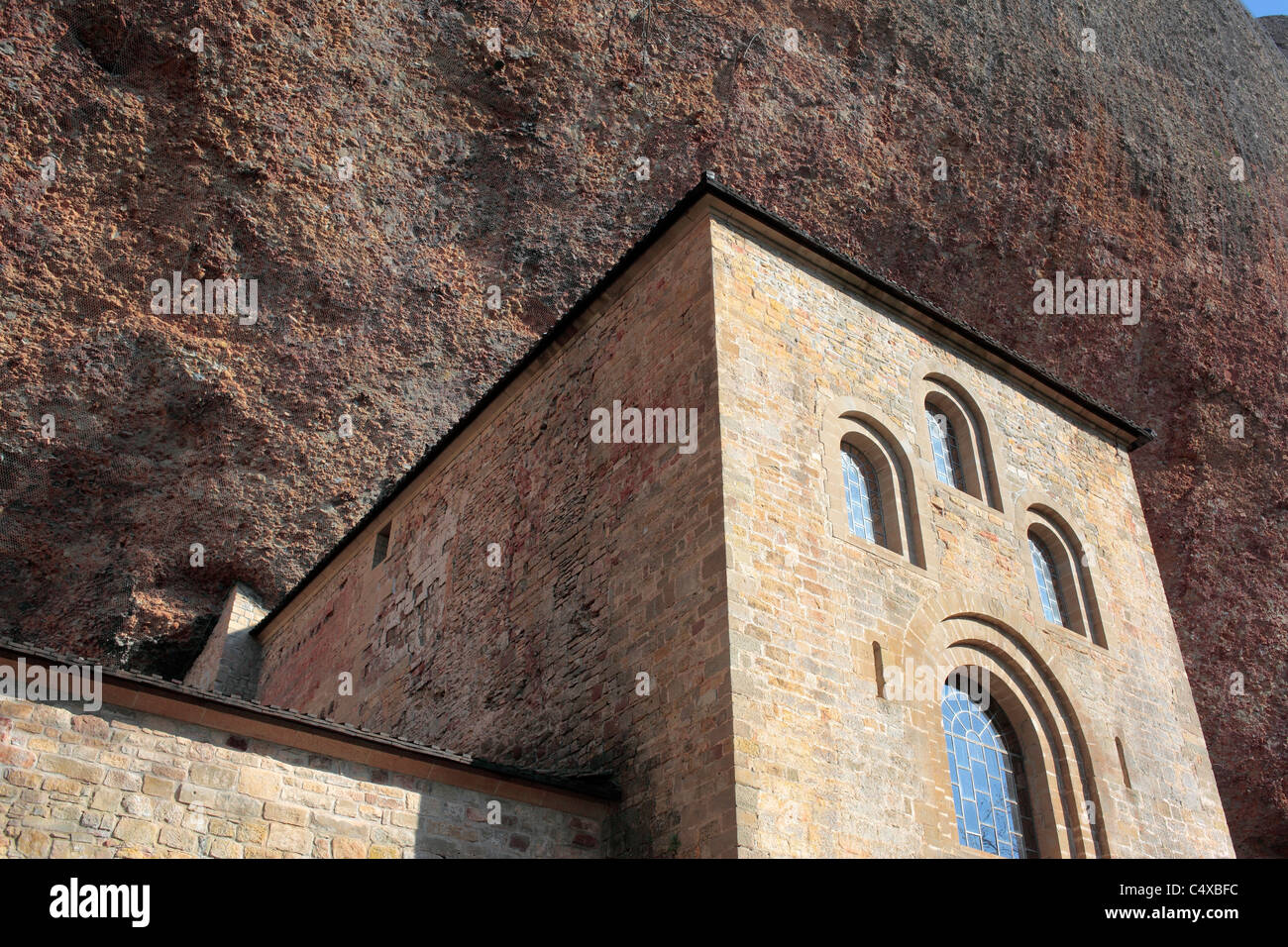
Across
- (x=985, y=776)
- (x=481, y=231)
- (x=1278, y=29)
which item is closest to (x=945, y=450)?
(x=985, y=776)

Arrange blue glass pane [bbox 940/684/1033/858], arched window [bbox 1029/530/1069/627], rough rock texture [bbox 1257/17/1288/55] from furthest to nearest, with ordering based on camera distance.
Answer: rough rock texture [bbox 1257/17/1288/55], arched window [bbox 1029/530/1069/627], blue glass pane [bbox 940/684/1033/858]

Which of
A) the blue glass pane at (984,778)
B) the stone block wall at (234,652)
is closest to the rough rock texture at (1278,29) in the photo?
the blue glass pane at (984,778)

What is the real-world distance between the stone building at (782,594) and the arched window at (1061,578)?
0.14ft

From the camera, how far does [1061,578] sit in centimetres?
1244

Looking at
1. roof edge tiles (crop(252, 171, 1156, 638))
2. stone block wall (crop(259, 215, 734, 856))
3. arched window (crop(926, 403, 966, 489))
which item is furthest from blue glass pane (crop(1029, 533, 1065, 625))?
stone block wall (crop(259, 215, 734, 856))

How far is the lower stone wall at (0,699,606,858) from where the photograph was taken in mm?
7242

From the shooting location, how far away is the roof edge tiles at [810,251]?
436 inches

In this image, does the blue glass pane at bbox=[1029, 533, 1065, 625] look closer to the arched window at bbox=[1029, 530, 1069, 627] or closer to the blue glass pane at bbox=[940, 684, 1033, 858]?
the arched window at bbox=[1029, 530, 1069, 627]

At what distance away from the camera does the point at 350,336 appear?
18.5 m

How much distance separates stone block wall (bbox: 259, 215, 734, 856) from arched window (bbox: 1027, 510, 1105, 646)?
4.39 m

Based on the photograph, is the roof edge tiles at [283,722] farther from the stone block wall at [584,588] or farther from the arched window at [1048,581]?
the arched window at [1048,581]
